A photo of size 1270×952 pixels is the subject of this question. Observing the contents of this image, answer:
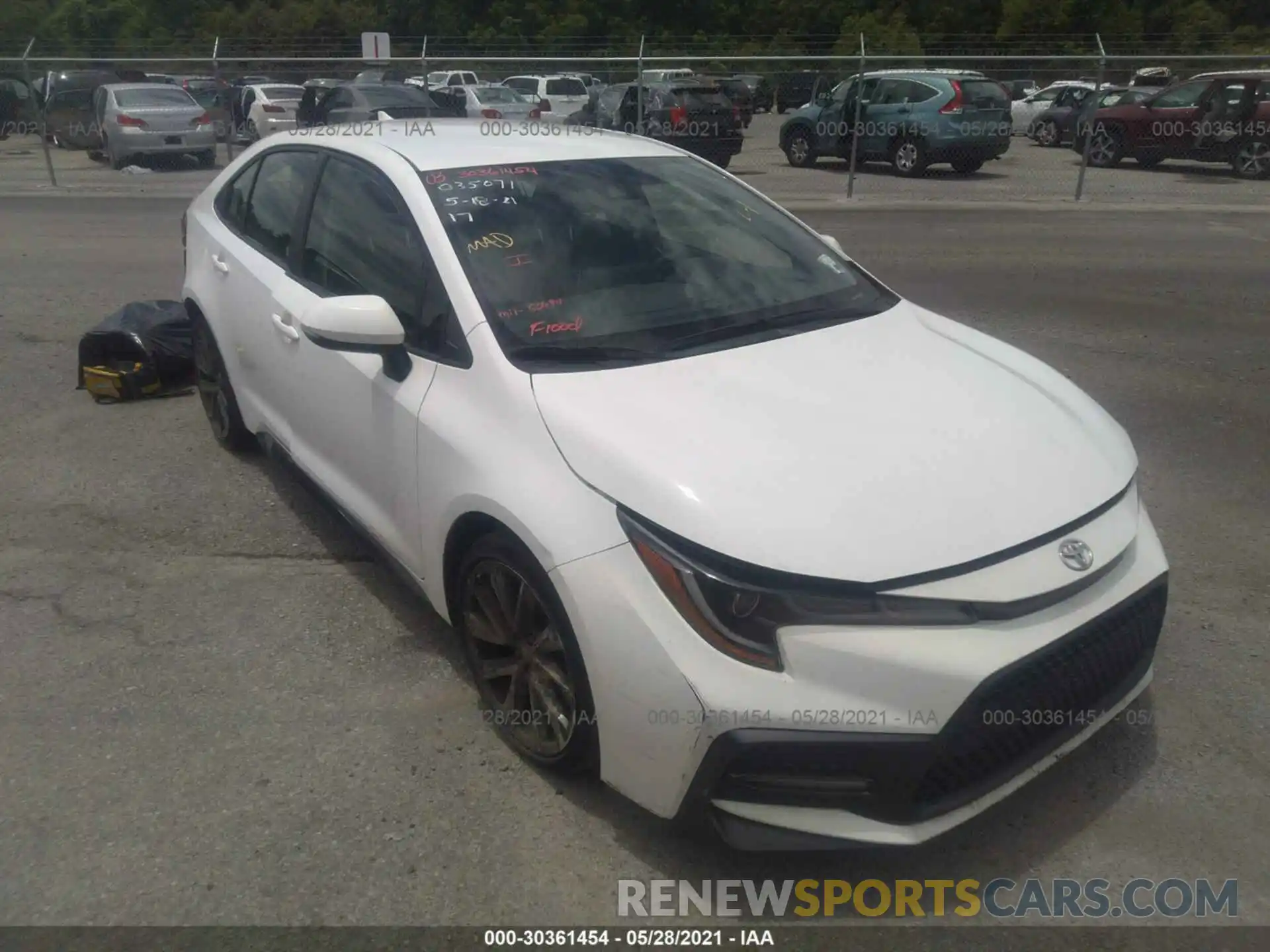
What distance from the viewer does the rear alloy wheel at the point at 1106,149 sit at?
63.7 ft

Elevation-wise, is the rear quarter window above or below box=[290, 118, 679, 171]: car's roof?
above

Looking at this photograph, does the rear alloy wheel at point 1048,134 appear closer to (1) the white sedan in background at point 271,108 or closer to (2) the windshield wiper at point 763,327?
(1) the white sedan in background at point 271,108

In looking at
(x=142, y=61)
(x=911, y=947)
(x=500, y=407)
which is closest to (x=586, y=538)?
(x=500, y=407)

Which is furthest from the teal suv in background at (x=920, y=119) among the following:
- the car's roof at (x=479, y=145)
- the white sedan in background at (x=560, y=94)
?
the car's roof at (x=479, y=145)

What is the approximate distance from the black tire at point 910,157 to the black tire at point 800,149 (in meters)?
1.74

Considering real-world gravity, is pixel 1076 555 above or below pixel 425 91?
below

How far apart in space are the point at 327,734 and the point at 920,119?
17210 mm

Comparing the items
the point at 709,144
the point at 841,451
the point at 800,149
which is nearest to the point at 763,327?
the point at 841,451

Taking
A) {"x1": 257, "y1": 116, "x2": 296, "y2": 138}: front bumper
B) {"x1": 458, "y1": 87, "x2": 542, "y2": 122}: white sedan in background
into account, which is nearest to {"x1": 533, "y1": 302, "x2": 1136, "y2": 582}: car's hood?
{"x1": 458, "y1": 87, "x2": 542, "y2": 122}: white sedan in background

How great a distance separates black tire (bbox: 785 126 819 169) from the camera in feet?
65.1

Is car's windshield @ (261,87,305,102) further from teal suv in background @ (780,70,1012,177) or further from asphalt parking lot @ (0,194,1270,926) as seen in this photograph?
asphalt parking lot @ (0,194,1270,926)

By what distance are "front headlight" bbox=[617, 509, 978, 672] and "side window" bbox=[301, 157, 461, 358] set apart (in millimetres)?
1269

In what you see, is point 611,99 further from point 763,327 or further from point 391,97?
point 763,327

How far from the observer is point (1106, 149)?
19703 mm
